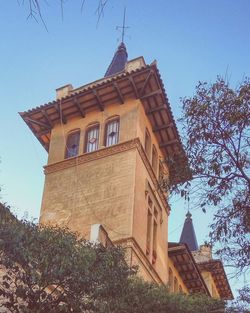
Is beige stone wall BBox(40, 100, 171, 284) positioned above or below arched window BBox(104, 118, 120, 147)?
below

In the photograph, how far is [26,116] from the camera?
2439cm

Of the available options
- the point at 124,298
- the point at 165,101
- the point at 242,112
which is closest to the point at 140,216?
the point at 165,101

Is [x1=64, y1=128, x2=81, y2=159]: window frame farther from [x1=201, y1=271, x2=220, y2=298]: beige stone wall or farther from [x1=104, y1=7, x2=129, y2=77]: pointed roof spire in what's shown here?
[x1=201, y1=271, x2=220, y2=298]: beige stone wall

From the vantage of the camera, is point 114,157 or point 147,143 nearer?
point 114,157

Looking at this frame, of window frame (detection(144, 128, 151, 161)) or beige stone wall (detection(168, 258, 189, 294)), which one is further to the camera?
beige stone wall (detection(168, 258, 189, 294))

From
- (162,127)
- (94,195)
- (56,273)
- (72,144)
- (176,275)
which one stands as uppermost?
(162,127)

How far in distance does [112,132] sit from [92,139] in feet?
3.12

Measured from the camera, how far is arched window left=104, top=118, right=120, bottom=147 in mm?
22891

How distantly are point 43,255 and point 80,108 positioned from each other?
14.0 meters

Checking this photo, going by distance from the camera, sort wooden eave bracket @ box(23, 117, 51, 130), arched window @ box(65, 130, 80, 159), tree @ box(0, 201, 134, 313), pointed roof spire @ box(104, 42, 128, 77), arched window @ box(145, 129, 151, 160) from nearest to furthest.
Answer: tree @ box(0, 201, 134, 313) < arched window @ box(145, 129, 151, 160) < arched window @ box(65, 130, 80, 159) < wooden eave bracket @ box(23, 117, 51, 130) < pointed roof spire @ box(104, 42, 128, 77)

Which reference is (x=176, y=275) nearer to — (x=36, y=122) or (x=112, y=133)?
(x=112, y=133)

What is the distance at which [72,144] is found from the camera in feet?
79.2

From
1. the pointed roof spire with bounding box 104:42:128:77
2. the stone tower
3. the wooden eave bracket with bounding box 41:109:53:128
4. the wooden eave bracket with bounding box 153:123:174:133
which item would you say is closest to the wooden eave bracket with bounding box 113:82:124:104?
the stone tower

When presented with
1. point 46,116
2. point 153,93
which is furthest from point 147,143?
point 46,116
